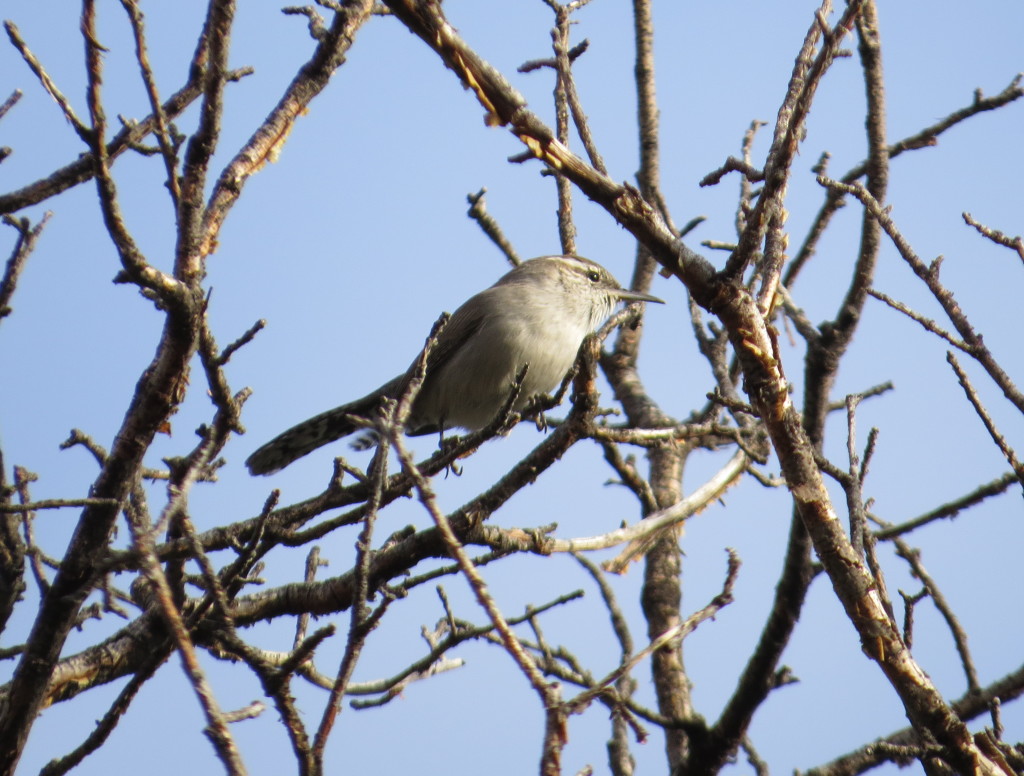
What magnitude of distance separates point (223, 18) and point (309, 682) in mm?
2711

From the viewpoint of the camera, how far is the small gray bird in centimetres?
667

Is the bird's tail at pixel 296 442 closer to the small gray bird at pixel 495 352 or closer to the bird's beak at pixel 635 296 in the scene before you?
the small gray bird at pixel 495 352

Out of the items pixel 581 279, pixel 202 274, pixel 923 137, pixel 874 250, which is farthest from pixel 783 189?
pixel 581 279

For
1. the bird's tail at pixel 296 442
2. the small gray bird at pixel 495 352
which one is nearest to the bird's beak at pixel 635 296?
the small gray bird at pixel 495 352

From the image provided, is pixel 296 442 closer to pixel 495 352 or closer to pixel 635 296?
pixel 495 352

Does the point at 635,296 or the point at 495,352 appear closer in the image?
the point at 495,352

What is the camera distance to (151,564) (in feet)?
6.19

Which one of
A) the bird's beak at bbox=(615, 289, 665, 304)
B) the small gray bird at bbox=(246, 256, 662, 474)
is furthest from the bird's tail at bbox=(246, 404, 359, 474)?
the bird's beak at bbox=(615, 289, 665, 304)

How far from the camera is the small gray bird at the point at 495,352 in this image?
667cm

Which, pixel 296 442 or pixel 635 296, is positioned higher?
pixel 635 296

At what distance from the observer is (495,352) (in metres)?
6.68

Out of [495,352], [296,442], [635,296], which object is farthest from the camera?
[635,296]

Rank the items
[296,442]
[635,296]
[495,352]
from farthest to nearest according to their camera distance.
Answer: [635,296]
[296,442]
[495,352]

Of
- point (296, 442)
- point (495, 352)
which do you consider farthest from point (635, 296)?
point (296, 442)
